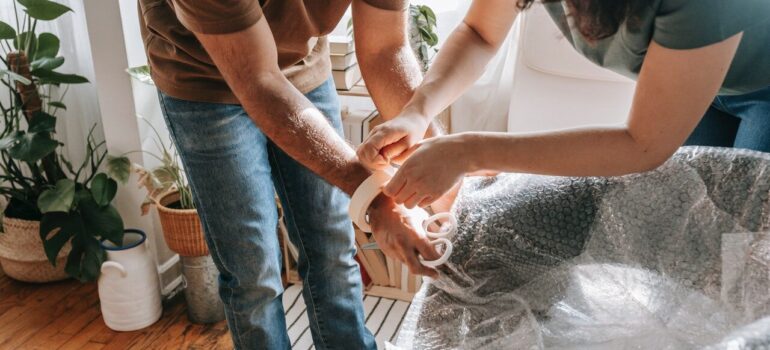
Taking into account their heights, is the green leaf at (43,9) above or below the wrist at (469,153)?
above

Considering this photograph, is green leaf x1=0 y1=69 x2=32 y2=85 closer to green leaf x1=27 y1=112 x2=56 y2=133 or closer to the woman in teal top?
green leaf x1=27 y1=112 x2=56 y2=133

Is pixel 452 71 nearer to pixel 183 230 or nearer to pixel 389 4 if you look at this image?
pixel 389 4

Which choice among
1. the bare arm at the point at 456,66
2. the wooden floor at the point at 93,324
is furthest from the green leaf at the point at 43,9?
the bare arm at the point at 456,66

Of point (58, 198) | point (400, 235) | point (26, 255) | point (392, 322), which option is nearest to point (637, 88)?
point (400, 235)

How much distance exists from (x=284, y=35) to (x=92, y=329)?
1.16 metres

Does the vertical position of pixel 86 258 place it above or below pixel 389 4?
below

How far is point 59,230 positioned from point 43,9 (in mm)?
579

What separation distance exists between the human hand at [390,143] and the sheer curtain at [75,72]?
1293 millimetres

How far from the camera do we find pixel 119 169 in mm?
1770

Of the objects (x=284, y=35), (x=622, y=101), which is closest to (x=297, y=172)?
(x=284, y=35)

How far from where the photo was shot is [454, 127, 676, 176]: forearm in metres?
0.78

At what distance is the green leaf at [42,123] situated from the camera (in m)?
1.79

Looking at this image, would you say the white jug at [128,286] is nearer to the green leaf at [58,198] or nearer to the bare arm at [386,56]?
the green leaf at [58,198]

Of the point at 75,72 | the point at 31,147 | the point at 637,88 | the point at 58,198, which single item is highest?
the point at 637,88
